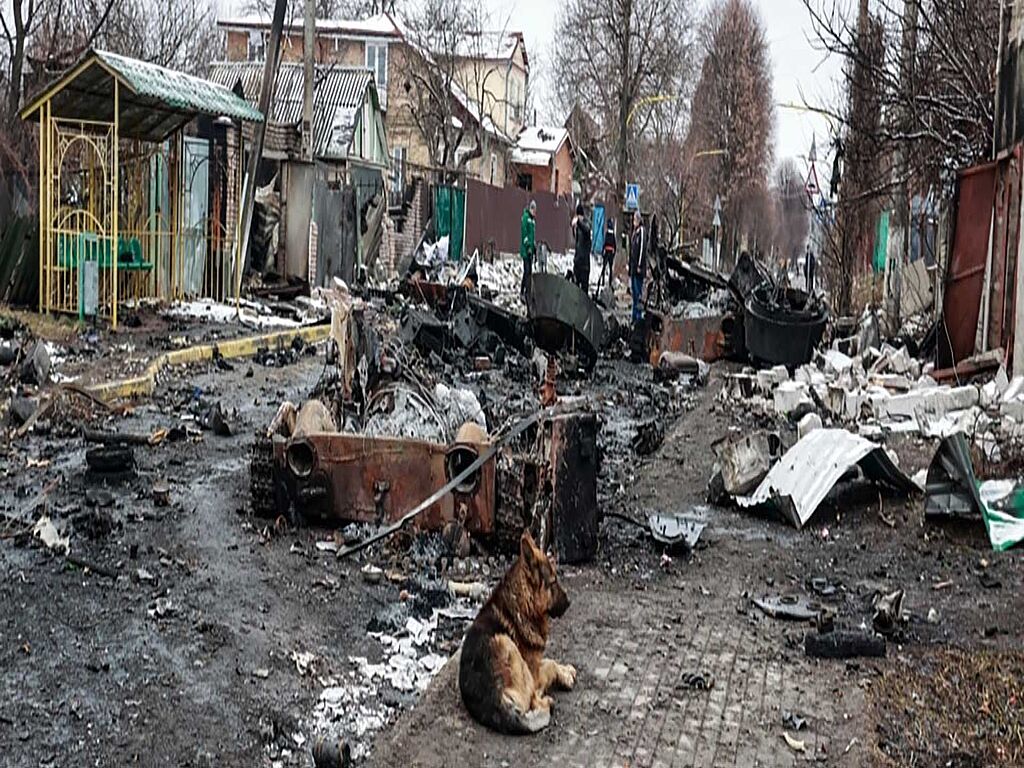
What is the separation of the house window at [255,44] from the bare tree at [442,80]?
8053mm

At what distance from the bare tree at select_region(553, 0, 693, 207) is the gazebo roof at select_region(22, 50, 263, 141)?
34212 mm

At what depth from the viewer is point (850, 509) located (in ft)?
29.6

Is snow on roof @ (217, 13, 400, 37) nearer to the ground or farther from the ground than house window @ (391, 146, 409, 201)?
farther from the ground

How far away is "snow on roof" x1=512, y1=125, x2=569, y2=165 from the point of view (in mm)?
66500

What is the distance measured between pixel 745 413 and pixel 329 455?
6855mm

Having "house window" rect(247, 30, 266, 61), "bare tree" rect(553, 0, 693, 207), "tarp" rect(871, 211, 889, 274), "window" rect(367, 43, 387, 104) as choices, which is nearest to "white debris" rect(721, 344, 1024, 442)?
"tarp" rect(871, 211, 889, 274)

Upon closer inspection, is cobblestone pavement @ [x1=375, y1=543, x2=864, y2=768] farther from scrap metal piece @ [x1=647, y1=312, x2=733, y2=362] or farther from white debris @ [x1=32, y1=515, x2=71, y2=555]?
scrap metal piece @ [x1=647, y1=312, x2=733, y2=362]

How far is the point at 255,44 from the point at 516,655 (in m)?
61.7

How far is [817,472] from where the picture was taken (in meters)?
8.95

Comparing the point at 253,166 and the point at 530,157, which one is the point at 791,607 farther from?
the point at 530,157

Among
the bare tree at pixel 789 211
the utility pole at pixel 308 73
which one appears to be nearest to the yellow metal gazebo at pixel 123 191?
the utility pole at pixel 308 73

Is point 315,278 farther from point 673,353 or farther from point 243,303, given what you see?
point 673,353

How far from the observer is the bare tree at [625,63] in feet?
178

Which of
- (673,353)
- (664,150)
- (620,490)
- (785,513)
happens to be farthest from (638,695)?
(664,150)
